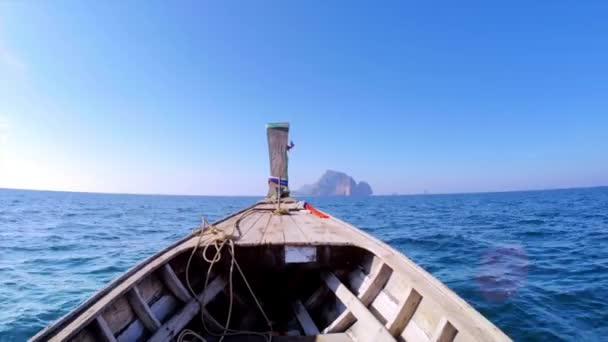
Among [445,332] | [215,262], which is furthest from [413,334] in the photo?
[215,262]

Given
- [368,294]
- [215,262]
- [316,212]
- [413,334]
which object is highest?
[316,212]

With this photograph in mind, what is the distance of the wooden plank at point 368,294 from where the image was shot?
3.08 meters

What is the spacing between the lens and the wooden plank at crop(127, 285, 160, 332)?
8.48ft

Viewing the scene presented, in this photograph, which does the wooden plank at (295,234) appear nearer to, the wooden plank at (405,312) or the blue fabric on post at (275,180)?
the wooden plank at (405,312)

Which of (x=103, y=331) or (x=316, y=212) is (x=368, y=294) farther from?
(x=316, y=212)

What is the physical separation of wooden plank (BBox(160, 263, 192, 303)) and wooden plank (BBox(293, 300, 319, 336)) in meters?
1.32

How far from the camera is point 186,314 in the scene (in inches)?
113

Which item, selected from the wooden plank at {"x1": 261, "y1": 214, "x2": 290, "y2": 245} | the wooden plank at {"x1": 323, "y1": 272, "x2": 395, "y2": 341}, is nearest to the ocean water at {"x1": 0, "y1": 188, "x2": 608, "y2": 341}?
the wooden plank at {"x1": 323, "y1": 272, "x2": 395, "y2": 341}

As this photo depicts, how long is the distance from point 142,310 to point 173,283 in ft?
1.60

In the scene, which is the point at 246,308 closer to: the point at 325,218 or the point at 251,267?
the point at 251,267

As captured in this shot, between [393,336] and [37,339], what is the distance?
8.50 feet

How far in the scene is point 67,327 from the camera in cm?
192

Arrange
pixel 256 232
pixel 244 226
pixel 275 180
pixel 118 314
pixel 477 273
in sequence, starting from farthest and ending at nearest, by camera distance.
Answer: pixel 275 180
pixel 477 273
pixel 244 226
pixel 256 232
pixel 118 314

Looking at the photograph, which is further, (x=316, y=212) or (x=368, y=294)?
(x=316, y=212)
